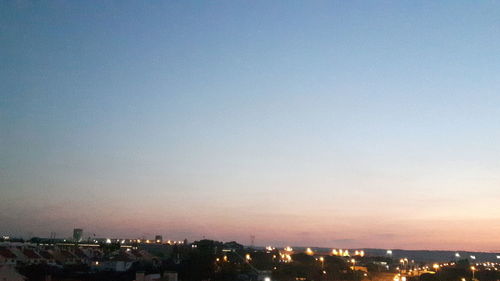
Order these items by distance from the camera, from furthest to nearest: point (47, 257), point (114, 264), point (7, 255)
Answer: point (47, 257), point (7, 255), point (114, 264)

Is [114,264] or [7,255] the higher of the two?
[7,255]

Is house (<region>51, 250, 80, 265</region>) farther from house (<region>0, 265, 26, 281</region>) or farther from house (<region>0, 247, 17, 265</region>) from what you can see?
house (<region>0, 265, 26, 281</region>)

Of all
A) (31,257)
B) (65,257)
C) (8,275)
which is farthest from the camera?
(65,257)

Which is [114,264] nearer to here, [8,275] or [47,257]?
[47,257]

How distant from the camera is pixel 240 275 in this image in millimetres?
41781

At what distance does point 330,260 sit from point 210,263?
3769 cm

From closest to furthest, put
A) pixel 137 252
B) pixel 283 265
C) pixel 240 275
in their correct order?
pixel 240 275
pixel 283 265
pixel 137 252

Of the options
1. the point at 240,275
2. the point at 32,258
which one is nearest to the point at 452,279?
the point at 240,275

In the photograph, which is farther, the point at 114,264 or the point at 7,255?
the point at 7,255

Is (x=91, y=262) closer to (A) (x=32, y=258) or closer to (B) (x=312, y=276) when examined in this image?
(A) (x=32, y=258)

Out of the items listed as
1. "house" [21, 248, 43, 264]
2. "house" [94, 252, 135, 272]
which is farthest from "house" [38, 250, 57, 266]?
"house" [94, 252, 135, 272]

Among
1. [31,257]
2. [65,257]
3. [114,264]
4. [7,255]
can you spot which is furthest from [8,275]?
[65,257]

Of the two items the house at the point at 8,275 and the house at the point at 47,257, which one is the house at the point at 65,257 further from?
the house at the point at 8,275

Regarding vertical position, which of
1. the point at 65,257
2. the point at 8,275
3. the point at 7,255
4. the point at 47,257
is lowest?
the point at 65,257
